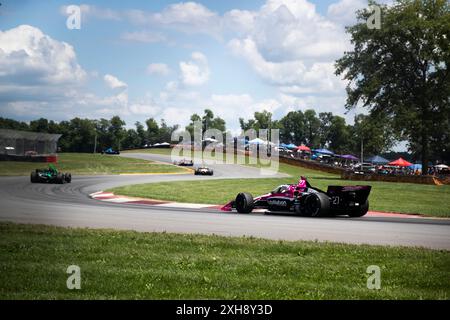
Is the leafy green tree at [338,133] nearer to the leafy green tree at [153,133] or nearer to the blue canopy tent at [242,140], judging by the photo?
the blue canopy tent at [242,140]

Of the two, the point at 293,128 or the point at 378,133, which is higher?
the point at 293,128

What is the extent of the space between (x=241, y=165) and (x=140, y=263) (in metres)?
51.3

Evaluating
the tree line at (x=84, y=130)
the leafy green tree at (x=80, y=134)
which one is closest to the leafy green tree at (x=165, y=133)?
the tree line at (x=84, y=130)

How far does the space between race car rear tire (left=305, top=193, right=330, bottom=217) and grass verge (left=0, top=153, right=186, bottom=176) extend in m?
29.1

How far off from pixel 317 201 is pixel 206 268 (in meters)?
8.71

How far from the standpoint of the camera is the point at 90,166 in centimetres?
5138

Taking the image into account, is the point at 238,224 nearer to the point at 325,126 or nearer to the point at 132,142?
the point at 325,126

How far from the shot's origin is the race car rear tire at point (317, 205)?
15906 mm

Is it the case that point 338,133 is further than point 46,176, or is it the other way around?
point 338,133

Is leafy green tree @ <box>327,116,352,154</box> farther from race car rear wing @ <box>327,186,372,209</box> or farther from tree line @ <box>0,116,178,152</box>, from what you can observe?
race car rear wing @ <box>327,186,372,209</box>

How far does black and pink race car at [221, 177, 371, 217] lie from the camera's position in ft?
52.6

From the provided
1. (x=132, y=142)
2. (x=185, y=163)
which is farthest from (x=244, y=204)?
(x=132, y=142)
